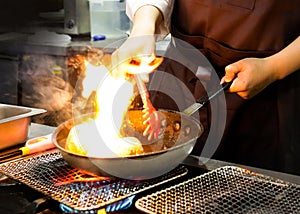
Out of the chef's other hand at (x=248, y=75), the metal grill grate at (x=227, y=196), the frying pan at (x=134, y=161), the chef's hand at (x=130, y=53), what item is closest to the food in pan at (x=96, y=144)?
the frying pan at (x=134, y=161)

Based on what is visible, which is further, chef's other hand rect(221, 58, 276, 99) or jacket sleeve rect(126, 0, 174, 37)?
jacket sleeve rect(126, 0, 174, 37)

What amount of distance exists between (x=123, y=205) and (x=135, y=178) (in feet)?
0.25

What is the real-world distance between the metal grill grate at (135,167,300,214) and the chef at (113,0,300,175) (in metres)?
0.46

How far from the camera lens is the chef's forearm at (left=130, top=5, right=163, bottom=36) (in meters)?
1.59

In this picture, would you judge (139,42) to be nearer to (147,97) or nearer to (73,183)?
(147,97)

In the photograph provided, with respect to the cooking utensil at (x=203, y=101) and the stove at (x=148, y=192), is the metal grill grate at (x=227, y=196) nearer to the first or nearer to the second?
the stove at (x=148, y=192)

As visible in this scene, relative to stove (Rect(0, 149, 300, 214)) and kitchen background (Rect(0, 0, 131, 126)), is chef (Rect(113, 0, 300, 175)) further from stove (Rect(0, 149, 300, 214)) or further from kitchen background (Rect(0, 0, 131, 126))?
kitchen background (Rect(0, 0, 131, 126))

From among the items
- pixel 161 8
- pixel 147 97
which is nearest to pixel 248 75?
pixel 147 97

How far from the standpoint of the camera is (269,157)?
1.75 m

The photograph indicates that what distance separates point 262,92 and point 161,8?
0.47 meters

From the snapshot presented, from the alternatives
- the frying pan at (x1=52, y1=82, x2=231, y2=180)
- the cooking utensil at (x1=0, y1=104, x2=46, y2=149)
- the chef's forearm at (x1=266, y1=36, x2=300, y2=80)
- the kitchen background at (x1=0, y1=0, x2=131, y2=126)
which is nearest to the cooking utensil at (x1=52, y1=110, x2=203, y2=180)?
the frying pan at (x1=52, y1=82, x2=231, y2=180)

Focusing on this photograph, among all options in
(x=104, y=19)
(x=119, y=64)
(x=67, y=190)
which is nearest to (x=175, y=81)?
(x=119, y=64)

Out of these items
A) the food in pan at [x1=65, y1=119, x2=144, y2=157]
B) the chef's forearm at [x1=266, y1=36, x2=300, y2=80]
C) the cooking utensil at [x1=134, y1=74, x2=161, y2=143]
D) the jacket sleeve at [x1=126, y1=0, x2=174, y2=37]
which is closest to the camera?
the food in pan at [x1=65, y1=119, x2=144, y2=157]

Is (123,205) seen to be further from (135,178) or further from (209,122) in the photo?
(209,122)
